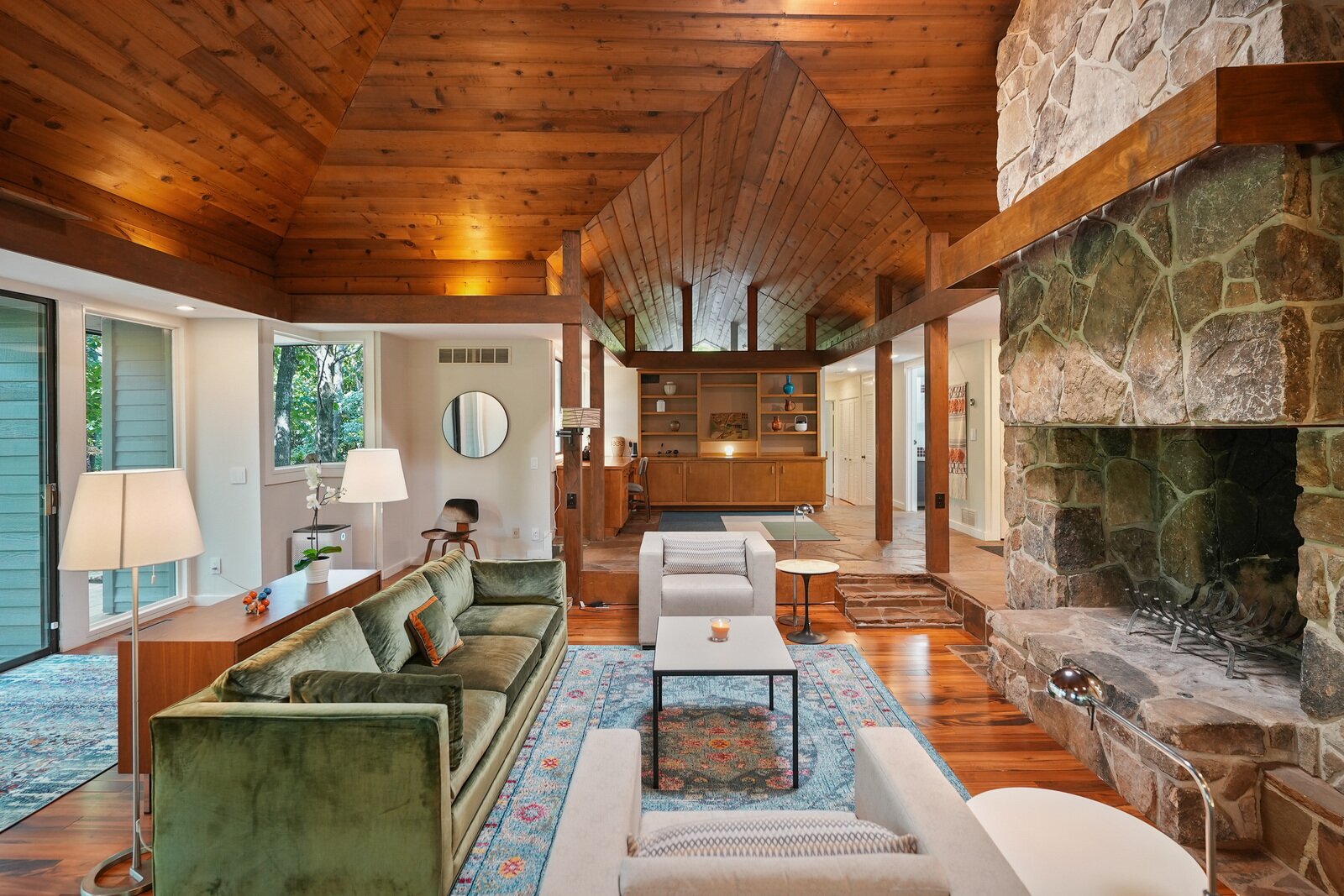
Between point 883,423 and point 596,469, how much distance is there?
122 inches

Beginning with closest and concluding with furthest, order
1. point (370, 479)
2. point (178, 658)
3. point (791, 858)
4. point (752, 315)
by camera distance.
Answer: point (791, 858) → point (178, 658) → point (370, 479) → point (752, 315)

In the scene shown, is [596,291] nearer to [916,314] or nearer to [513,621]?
[916,314]

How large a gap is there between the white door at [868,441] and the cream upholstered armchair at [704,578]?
233 inches

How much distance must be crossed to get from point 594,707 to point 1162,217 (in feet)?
10.9

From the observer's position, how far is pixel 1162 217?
2486 millimetres

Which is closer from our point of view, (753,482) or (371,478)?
(371,478)

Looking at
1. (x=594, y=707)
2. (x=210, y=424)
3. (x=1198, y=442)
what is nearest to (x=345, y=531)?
(x=210, y=424)

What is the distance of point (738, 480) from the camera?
9.55 metres

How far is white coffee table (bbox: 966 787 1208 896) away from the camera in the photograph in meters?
1.30

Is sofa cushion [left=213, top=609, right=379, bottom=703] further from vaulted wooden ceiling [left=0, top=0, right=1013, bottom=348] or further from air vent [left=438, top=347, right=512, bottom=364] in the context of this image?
air vent [left=438, top=347, right=512, bottom=364]

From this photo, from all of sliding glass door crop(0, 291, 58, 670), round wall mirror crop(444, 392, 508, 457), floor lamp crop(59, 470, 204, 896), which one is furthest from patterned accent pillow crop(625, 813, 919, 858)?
round wall mirror crop(444, 392, 508, 457)

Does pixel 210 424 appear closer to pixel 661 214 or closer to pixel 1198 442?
pixel 661 214

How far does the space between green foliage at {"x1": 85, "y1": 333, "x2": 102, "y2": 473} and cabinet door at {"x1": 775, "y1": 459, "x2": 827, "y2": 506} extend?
7.42 meters

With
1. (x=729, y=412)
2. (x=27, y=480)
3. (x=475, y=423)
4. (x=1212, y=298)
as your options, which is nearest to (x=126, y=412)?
(x=27, y=480)
